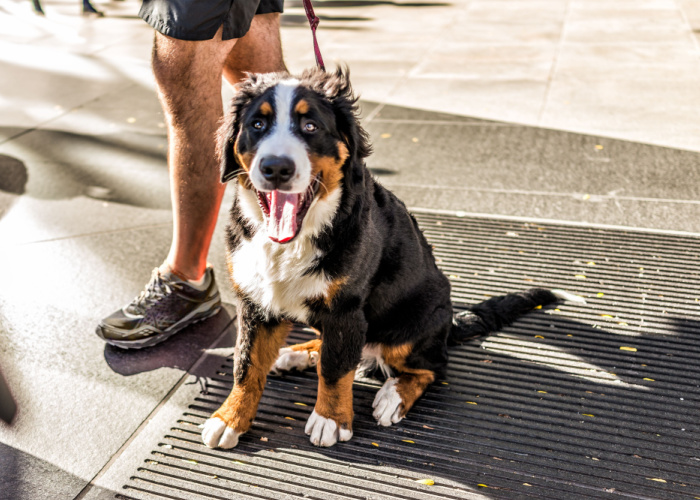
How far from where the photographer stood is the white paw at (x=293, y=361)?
282 cm

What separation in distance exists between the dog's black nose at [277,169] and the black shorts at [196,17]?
948 mm

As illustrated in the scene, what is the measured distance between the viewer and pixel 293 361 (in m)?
2.83

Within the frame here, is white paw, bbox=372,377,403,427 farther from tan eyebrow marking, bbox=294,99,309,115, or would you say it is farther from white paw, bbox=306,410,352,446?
tan eyebrow marking, bbox=294,99,309,115

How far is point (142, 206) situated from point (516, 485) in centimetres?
306

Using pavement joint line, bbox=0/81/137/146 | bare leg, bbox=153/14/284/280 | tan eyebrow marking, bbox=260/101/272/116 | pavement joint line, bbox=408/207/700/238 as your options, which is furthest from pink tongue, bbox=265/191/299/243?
pavement joint line, bbox=0/81/137/146

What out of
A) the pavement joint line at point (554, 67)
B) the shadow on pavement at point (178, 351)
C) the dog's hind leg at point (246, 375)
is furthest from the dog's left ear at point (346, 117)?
the pavement joint line at point (554, 67)

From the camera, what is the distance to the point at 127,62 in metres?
7.72

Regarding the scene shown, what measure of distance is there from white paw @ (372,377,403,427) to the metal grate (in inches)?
1.4

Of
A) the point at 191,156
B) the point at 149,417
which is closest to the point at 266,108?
the point at 191,156

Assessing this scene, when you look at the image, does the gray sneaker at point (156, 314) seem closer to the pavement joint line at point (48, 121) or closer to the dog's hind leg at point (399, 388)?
the dog's hind leg at point (399, 388)

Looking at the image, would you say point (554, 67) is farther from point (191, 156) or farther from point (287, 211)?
point (287, 211)

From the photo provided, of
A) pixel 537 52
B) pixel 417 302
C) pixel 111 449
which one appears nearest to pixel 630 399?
pixel 417 302

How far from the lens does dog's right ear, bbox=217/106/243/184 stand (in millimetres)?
2311

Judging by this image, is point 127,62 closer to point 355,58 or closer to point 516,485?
point 355,58
